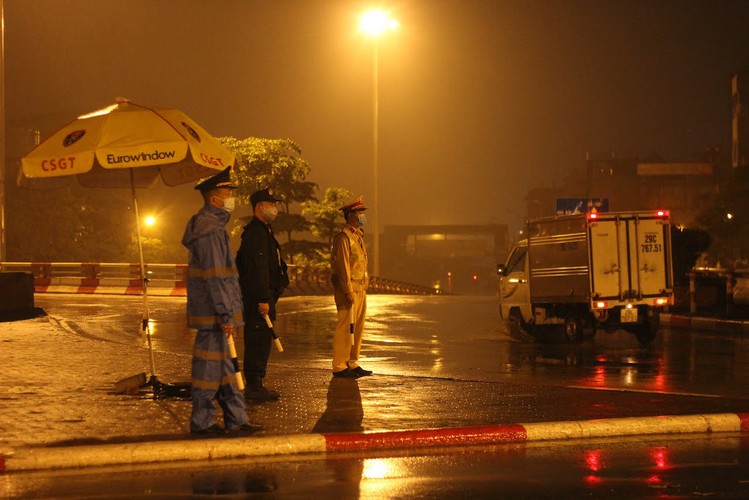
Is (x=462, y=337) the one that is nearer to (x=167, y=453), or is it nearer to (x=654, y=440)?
(x=654, y=440)

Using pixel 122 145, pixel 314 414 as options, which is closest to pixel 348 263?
pixel 314 414

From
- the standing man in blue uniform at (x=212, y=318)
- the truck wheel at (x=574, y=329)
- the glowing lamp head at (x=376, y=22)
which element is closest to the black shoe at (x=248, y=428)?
the standing man in blue uniform at (x=212, y=318)

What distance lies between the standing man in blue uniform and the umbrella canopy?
1.64 m

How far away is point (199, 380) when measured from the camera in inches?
318

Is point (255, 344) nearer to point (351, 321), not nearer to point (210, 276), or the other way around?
point (351, 321)

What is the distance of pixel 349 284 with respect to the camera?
38.9ft

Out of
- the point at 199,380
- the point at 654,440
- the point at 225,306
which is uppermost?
the point at 225,306

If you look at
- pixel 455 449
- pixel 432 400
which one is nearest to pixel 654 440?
pixel 455 449

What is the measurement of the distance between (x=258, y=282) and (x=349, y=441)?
2331mm

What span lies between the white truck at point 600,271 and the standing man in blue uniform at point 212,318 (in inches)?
417

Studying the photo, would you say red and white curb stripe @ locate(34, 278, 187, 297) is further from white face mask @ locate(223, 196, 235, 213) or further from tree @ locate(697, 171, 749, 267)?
tree @ locate(697, 171, 749, 267)

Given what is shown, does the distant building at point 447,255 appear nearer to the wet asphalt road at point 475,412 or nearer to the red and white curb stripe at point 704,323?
the red and white curb stripe at point 704,323

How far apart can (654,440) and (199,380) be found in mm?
3733

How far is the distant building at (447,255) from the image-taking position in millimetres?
131625
